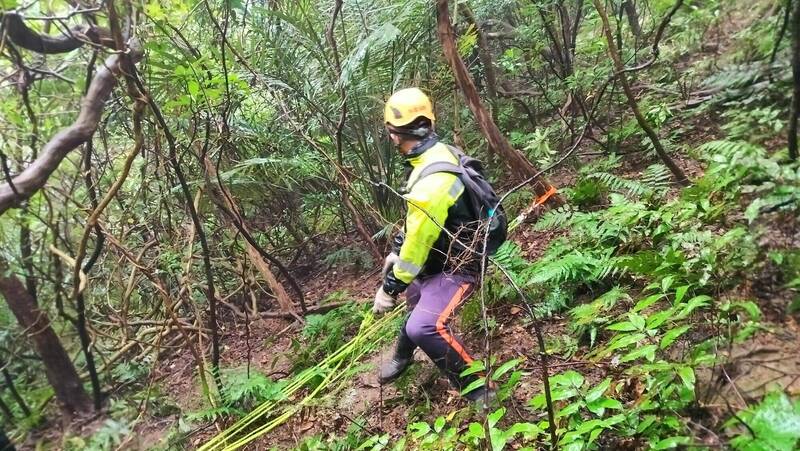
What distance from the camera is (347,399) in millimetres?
3607

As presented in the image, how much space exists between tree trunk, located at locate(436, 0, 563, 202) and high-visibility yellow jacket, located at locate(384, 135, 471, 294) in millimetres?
1021

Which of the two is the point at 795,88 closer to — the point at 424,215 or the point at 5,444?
the point at 424,215

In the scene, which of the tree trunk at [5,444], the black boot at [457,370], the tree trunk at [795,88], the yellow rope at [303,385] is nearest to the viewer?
the tree trunk at [795,88]

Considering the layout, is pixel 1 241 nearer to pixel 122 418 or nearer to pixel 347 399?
pixel 122 418

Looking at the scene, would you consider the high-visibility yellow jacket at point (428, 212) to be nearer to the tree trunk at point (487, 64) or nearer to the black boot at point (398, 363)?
the black boot at point (398, 363)

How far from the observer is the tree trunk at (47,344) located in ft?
13.7

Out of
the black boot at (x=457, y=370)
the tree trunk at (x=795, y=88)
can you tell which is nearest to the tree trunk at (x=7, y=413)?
the black boot at (x=457, y=370)

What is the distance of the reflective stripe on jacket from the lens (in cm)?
281

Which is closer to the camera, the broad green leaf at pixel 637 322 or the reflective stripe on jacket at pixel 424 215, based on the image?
the broad green leaf at pixel 637 322

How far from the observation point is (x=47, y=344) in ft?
14.4

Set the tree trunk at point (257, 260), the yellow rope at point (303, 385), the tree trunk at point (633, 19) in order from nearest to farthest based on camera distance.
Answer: the yellow rope at point (303, 385) → the tree trunk at point (257, 260) → the tree trunk at point (633, 19)

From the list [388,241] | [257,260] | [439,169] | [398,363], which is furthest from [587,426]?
[257,260]

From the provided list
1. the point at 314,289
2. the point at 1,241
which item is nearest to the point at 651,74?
the point at 314,289

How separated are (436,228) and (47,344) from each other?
→ 3.64m
